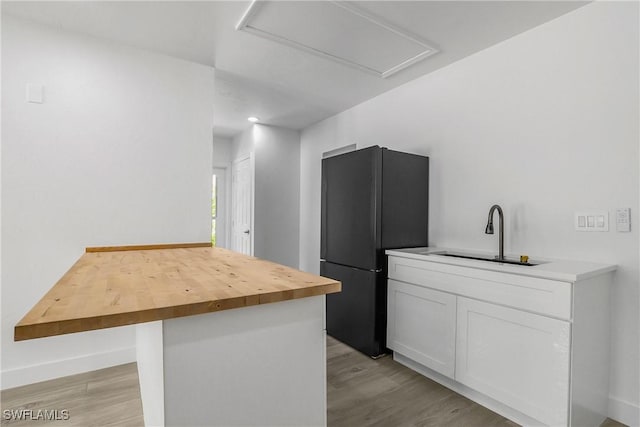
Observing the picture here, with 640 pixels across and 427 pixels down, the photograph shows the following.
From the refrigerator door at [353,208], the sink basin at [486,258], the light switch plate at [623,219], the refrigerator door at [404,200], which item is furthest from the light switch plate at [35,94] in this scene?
the light switch plate at [623,219]

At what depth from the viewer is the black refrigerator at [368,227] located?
8.25 feet

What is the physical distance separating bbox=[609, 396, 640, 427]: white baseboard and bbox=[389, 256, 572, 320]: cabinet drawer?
76 cm

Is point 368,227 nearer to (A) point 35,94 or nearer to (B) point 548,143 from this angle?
(B) point 548,143

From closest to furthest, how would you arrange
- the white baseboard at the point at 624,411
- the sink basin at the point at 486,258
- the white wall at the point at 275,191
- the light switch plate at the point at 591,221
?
the white baseboard at the point at 624,411 < the light switch plate at the point at 591,221 < the sink basin at the point at 486,258 < the white wall at the point at 275,191

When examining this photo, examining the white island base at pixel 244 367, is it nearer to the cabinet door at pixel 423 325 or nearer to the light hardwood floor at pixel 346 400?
the light hardwood floor at pixel 346 400

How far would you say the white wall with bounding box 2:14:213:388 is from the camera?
2166 mm

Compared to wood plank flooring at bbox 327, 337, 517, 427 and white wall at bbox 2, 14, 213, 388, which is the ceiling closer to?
white wall at bbox 2, 14, 213, 388

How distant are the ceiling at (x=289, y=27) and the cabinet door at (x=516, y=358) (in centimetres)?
181

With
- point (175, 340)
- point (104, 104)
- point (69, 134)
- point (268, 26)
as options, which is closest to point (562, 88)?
point (268, 26)

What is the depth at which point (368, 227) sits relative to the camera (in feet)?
8.35

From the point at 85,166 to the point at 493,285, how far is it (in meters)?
2.86

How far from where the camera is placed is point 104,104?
2.45 metres

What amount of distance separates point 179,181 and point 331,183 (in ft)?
4.32

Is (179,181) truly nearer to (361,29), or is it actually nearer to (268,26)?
(268,26)
